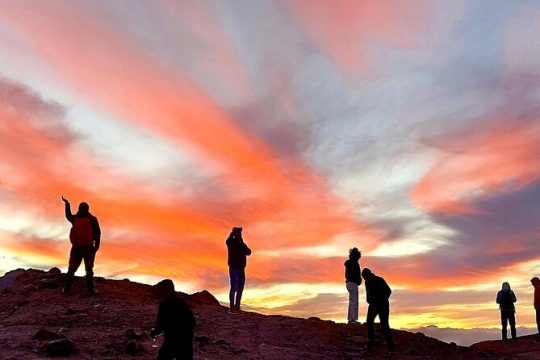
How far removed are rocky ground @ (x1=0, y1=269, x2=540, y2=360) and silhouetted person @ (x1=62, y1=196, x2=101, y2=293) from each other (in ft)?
3.74

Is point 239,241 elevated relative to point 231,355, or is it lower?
elevated

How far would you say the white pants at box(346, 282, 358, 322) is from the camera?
19469 millimetres

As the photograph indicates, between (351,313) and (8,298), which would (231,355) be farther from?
(8,298)

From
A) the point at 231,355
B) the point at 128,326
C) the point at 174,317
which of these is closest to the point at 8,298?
the point at 128,326

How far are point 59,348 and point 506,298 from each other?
18.4 m

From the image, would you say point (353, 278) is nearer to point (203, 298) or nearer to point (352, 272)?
point (352, 272)

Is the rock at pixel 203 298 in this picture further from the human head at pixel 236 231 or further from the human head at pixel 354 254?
the human head at pixel 354 254

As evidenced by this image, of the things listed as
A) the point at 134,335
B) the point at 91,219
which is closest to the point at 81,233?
the point at 91,219

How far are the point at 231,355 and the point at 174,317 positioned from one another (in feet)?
14.6

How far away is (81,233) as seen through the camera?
17.6 m

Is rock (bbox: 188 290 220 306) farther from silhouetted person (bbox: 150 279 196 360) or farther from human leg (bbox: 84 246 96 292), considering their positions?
silhouetted person (bbox: 150 279 196 360)

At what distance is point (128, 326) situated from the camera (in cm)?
1555

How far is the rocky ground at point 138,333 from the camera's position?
502 inches

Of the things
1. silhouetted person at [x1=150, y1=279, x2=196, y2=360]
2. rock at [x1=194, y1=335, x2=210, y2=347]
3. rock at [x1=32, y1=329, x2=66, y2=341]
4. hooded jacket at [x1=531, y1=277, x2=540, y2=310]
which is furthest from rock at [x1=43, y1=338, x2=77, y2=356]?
hooded jacket at [x1=531, y1=277, x2=540, y2=310]
